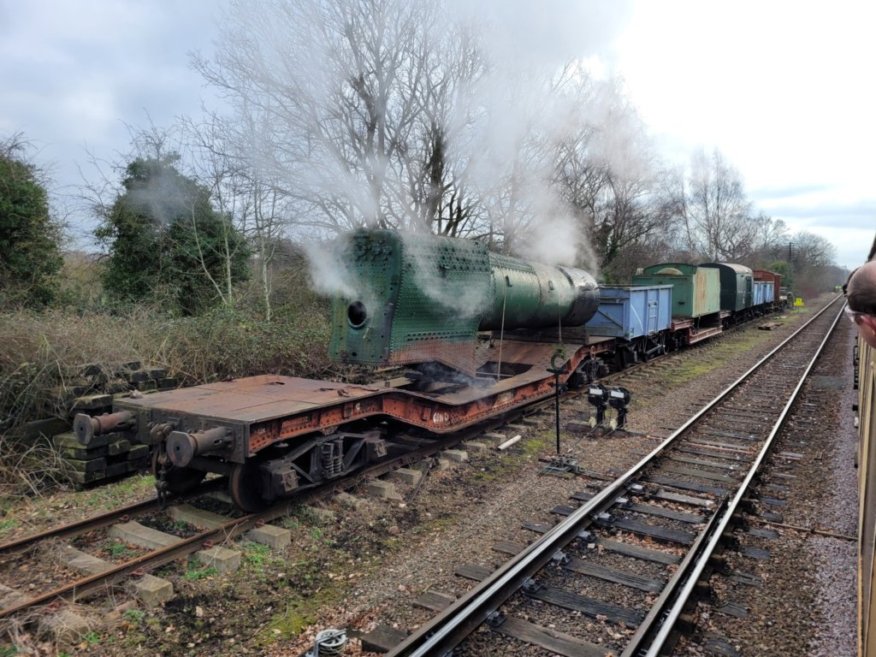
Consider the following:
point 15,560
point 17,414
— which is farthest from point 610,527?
point 17,414

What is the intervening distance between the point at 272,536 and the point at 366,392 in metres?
1.59

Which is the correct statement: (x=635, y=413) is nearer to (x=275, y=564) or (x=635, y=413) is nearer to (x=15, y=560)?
(x=275, y=564)

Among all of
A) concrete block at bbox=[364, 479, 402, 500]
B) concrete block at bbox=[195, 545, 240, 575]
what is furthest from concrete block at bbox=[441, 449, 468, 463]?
concrete block at bbox=[195, 545, 240, 575]

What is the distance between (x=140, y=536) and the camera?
4.61 meters

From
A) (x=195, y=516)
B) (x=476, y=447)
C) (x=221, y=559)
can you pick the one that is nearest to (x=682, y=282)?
(x=476, y=447)

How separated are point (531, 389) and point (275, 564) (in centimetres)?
510

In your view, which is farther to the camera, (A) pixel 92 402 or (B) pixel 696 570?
(A) pixel 92 402

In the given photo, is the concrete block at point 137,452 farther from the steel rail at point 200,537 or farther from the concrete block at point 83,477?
the steel rail at point 200,537

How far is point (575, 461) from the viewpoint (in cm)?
657

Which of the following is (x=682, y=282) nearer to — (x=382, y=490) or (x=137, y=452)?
(x=382, y=490)

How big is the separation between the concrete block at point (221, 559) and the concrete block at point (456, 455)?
2909 millimetres

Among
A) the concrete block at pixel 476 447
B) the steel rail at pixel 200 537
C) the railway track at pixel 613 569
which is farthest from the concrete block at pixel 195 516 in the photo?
the concrete block at pixel 476 447

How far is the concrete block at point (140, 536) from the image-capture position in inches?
177

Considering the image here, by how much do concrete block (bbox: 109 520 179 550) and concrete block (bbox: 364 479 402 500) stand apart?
1794 millimetres
